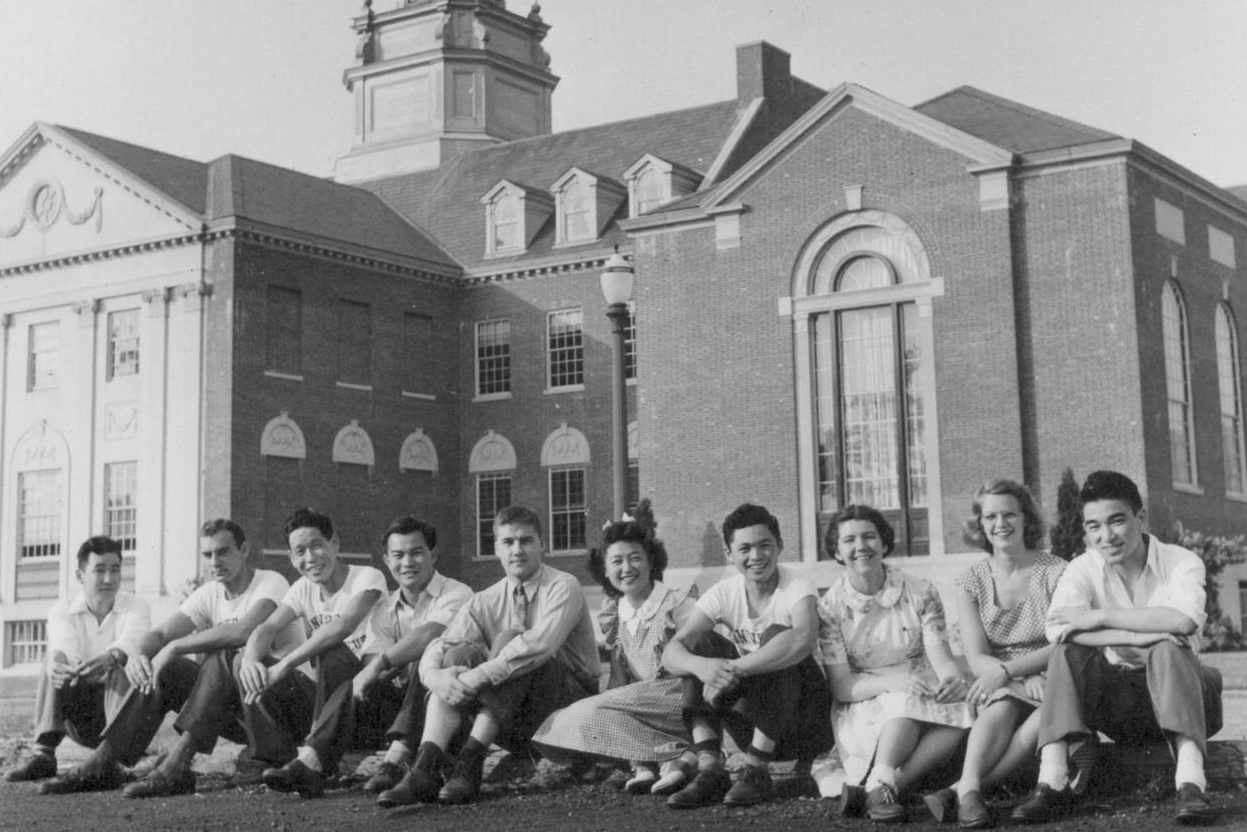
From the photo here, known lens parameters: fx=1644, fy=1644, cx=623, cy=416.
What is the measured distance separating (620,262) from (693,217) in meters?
13.0

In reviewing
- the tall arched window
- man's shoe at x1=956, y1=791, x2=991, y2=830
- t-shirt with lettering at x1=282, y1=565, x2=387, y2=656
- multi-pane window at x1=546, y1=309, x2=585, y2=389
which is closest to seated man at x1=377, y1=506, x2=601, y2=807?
t-shirt with lettering at x1=282, y1=565, x2=387, y2=656

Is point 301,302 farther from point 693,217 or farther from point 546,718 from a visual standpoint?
point 546,718

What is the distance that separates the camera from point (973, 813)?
6.78m

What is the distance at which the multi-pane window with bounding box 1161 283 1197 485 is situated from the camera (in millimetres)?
28391

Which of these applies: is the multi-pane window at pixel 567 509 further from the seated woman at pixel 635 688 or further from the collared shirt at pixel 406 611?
the seated woman at pixel 635 688

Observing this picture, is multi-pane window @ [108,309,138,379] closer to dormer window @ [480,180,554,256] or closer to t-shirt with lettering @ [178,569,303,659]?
dormer window @ [480,180,554,256]

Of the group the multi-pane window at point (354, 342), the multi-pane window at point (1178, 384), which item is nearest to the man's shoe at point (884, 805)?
the multi-pane window at point (1178, 384)

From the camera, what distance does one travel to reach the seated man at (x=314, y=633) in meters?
8.48

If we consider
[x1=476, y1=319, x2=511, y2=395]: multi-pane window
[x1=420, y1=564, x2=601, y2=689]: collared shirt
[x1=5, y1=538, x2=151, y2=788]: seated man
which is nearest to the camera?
[x1=420, y1=564, x2=601, y2=689]: collared shirt

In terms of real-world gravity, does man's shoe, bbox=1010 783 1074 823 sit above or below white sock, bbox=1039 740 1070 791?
below

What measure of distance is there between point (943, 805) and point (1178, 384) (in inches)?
924

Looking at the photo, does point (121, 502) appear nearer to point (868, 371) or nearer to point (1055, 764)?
point (868, 371)

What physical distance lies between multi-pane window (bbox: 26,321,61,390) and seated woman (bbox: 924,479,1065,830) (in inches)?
1242

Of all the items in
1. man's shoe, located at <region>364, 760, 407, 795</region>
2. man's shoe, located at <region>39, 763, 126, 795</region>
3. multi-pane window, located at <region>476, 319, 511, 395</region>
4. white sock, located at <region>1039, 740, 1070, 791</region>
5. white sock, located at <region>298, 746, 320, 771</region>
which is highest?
multi-pane window, located at <region>476, 319, 511, 395</region>
